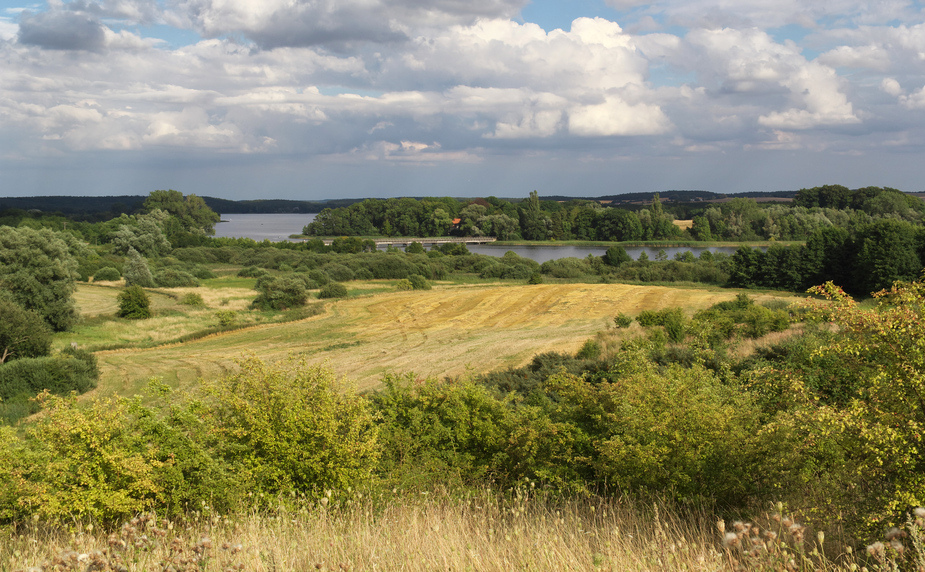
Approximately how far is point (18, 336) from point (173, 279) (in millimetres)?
38851

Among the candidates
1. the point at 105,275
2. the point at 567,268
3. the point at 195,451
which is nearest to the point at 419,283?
the point at 567,268

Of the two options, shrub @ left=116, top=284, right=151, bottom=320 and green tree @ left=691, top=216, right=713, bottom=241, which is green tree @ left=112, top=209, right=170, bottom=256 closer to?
shrub @ left=116, top=284, right=151, bottom=320

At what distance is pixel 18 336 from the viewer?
30.7 metres

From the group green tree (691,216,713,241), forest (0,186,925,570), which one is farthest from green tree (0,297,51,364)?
green tree (691,216,713,241)

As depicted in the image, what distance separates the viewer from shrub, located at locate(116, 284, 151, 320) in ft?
150

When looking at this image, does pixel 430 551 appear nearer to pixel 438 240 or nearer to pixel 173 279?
pixel 173 279

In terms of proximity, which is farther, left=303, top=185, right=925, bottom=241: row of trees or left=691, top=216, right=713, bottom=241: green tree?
left=691, top=216, right=713, bottom=241: green tree

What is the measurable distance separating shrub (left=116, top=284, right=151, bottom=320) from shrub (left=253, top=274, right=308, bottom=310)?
8.48 metres

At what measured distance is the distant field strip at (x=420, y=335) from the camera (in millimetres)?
28188

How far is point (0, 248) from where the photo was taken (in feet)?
128

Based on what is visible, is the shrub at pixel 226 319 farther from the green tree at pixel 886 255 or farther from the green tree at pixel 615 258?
the green tree at pixel 615 258

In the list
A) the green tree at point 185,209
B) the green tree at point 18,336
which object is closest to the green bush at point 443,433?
the green tree at point 18,336

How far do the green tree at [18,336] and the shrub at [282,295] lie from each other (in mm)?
20126

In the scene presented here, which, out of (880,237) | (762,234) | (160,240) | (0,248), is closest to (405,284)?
(0,248)
